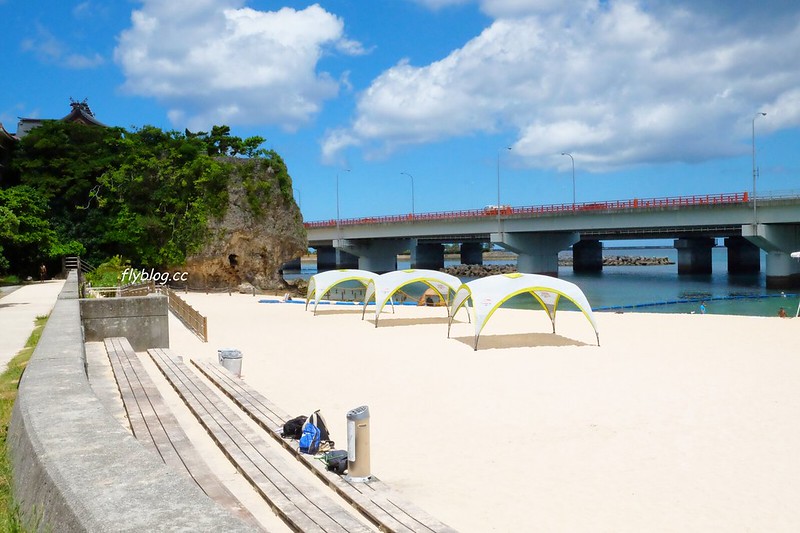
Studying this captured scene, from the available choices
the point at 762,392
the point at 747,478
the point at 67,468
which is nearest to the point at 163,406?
the point at 67,468

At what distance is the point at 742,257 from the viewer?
302ft

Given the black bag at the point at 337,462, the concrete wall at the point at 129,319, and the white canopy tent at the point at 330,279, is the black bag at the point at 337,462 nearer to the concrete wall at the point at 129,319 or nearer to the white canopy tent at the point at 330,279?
the concrete wall at the point at 129,319

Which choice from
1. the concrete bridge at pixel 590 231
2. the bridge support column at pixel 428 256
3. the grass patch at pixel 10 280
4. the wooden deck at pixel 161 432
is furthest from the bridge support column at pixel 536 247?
the wooden deck at pixel 161 432

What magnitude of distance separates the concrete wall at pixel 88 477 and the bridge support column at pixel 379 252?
8855 centimetres

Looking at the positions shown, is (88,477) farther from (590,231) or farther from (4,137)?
(590,231)

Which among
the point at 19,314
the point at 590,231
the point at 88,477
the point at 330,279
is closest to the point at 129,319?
the point at 19,314

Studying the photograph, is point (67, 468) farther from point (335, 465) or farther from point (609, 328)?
point (609, 328)

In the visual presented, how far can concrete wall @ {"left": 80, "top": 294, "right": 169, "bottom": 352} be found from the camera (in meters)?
15.9

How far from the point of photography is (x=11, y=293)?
3303cm

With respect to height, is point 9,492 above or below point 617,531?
above

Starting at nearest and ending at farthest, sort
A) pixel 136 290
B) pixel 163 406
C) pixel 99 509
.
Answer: pixel 99 509 < pixel 163 406 < pixel 136 290

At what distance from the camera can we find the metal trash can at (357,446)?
809 cm

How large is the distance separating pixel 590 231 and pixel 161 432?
6841 centimetres

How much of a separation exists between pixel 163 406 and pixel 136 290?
22200 millimetres
